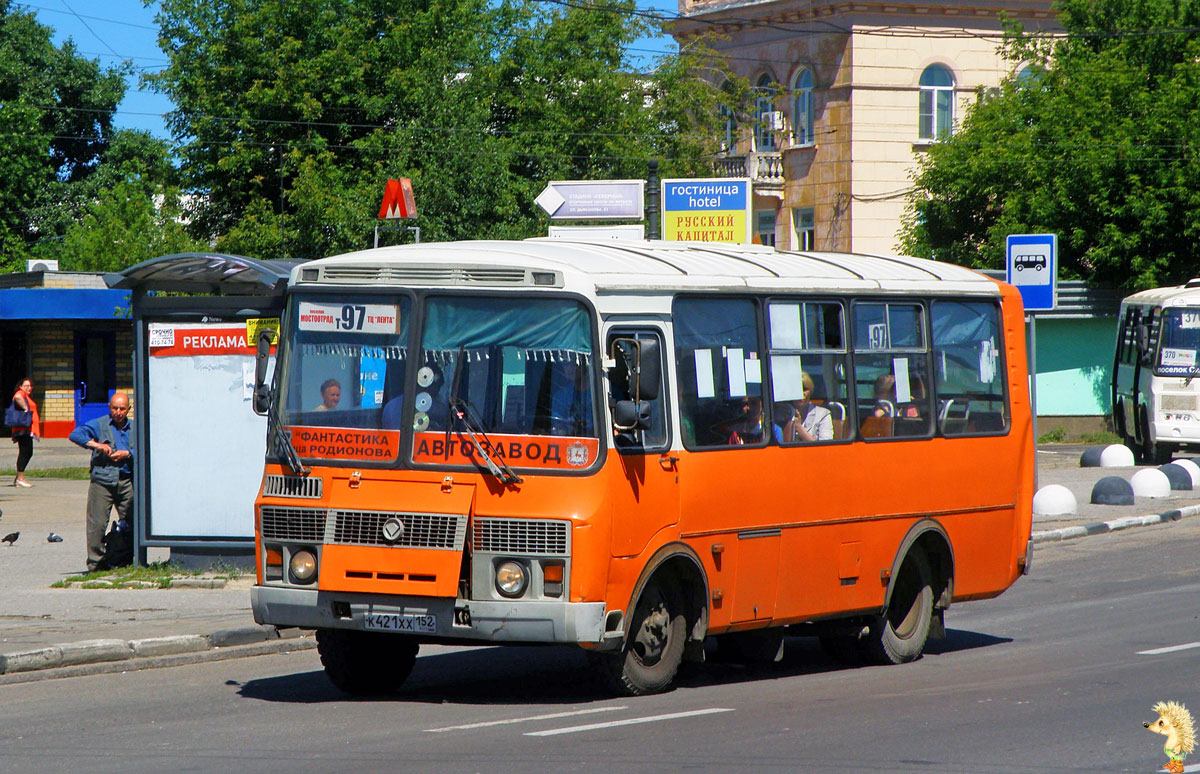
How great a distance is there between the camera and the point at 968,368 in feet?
37.8

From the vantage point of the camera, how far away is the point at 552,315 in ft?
28.8

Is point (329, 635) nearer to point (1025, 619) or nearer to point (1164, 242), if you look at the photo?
point (1025, 619)

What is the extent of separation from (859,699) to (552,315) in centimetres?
287

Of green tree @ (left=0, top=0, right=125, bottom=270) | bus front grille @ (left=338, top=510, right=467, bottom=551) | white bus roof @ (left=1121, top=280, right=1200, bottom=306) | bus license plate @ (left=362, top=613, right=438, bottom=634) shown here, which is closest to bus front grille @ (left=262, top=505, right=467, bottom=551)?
bus front grille @ (left=338, top=510, right=467, bottom=551)

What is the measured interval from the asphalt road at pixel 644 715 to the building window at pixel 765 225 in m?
36.8

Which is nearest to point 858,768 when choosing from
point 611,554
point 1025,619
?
A: point 611,554

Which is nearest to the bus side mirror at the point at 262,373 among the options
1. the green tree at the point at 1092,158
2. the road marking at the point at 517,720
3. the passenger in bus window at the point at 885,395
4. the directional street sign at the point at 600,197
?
the road marking at the point at 517,720

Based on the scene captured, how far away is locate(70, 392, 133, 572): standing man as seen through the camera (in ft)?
48.3

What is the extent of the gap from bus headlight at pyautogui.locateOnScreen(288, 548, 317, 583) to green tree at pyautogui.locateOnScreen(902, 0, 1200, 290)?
104 feet

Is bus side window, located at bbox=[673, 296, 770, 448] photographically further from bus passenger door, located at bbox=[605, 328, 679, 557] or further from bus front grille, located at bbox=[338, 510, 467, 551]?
bus front grille, located at bbox=[338, 510, 467, 551]

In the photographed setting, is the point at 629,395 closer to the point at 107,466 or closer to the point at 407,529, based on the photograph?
the point at 407,529

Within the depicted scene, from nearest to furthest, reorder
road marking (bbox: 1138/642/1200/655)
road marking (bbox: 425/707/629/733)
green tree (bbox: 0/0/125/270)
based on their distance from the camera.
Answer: road marking (bbox: 425/707/629/733) → road marking (bbox: 1138/642/1200/655) → green tree (bbox: 0/0/125/270)

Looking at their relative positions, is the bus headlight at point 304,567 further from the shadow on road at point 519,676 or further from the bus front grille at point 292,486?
the shadow on road at point 519,676

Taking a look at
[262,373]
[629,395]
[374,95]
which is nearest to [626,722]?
[629,395]
